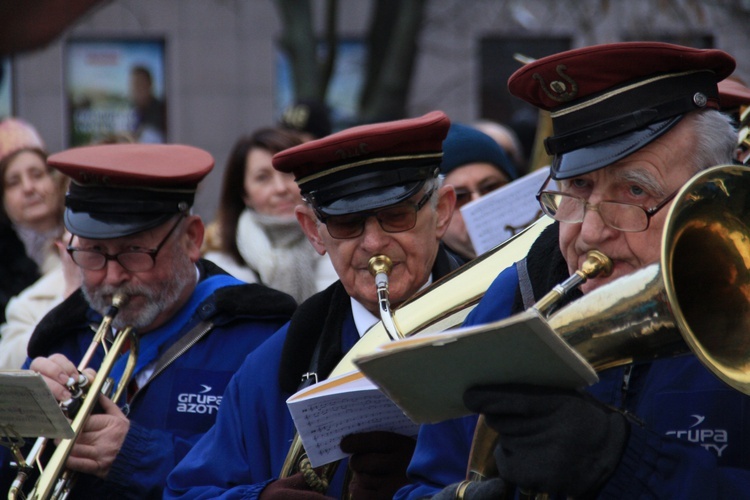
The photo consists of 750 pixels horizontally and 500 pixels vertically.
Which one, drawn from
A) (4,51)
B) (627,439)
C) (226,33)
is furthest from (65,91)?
(627,439)

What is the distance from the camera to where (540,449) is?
2.21 meters

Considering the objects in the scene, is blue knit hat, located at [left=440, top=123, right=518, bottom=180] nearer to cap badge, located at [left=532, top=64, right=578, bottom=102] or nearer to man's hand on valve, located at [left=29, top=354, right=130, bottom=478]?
man's hand on valve, located at [left=29, top=354, right=130, bottom=478]

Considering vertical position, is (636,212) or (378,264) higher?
(636,212)

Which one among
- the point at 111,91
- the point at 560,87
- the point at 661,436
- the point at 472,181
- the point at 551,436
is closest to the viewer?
the point at 551,436

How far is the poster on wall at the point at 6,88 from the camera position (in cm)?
1238

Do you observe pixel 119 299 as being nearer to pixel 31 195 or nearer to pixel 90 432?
pixel 90 432

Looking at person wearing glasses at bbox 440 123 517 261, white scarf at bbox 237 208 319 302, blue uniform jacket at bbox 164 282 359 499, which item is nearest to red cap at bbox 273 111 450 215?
blue uniform jacket at bbox 164 282 359 499

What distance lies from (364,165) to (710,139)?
1.14 meters

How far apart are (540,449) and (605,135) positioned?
730mm

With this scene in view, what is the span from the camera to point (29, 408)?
11.5 ft

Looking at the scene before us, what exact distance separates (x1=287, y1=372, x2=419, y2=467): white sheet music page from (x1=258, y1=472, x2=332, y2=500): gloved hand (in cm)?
8

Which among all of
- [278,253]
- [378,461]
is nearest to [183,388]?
[378,461]

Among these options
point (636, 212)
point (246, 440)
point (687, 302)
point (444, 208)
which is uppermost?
point (636, 212)

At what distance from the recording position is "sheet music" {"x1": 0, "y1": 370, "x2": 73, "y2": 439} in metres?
3.40
